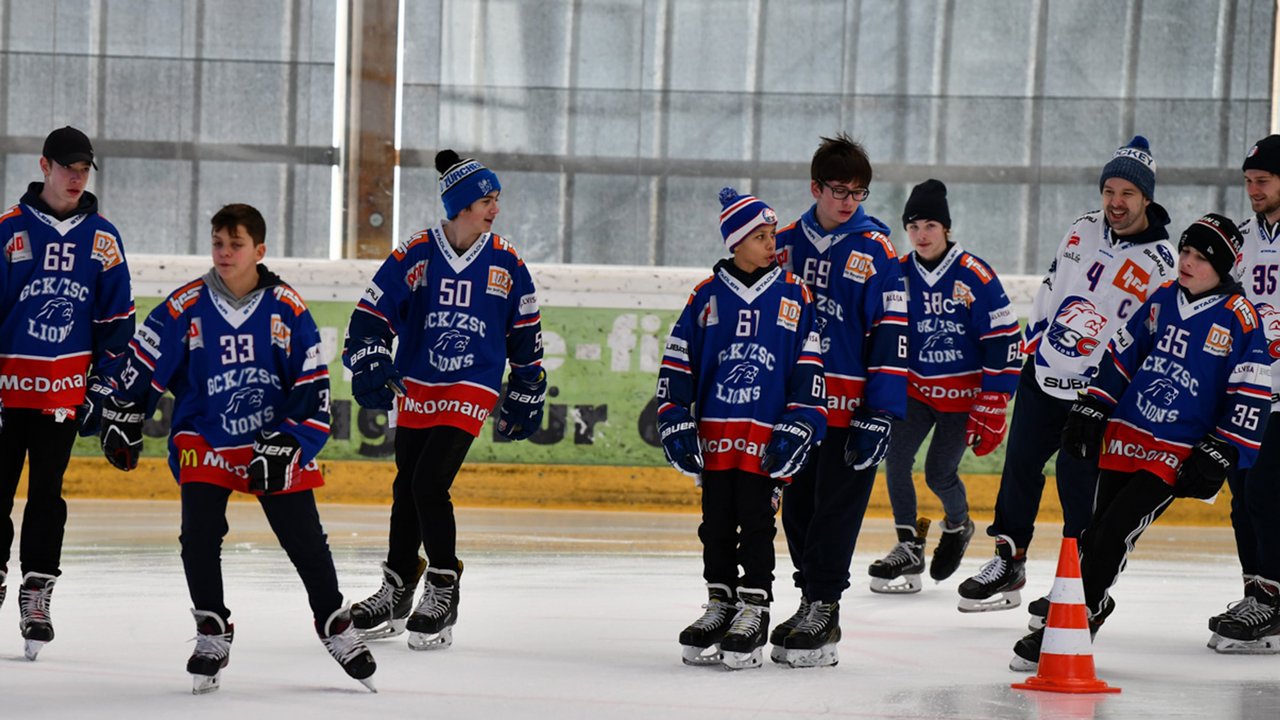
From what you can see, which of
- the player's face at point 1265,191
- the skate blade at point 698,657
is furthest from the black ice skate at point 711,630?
the player's face at point 1265,191

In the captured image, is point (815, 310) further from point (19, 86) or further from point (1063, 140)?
point (19, 86)

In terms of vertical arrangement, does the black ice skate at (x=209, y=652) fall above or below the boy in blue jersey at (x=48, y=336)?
below

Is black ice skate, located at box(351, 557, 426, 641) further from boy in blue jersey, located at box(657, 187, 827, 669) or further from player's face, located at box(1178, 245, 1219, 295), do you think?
player's face, located at box(1178, 245, 1219, 295)

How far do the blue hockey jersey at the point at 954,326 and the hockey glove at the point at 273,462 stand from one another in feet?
11.8

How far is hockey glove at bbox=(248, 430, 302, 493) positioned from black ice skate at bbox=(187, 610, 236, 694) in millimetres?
400

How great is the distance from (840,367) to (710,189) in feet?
24.1

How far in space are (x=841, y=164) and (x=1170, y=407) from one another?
1320mm

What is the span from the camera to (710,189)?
1252 centimetres

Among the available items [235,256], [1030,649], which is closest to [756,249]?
[1030,649]

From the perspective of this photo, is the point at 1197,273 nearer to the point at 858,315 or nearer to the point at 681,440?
the point at 858,315

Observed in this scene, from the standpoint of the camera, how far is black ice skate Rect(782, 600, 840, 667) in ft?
16.8

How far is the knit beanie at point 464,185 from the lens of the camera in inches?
219

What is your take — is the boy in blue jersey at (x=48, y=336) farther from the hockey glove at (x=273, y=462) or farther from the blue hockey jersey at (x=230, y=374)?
the hockey glove at (x=273, y=462)

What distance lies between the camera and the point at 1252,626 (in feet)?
18.7
